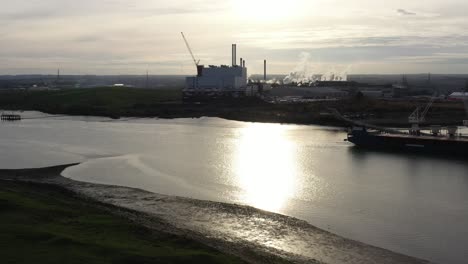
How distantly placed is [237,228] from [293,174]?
918cm

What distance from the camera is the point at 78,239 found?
1148 centimetres

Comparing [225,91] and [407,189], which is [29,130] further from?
[407,189]

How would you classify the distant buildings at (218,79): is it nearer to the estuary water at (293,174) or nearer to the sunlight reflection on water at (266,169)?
the estuary water at (293,174)

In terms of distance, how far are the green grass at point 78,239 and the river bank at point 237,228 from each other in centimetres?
94

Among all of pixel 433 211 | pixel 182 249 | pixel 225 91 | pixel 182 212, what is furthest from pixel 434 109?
pixel 182 249

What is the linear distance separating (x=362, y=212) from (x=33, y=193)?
35.4 ft

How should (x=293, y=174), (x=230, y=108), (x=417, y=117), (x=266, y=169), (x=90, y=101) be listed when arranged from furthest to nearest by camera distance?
(x=90, y=101), (x=230, y=108), (x=417, y=117), (x=266, y=169), (x=293, y=174)

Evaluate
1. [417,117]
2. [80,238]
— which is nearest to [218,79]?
[417,117]

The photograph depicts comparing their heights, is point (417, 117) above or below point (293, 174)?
above

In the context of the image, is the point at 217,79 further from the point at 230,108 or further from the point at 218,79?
the point at 230,108

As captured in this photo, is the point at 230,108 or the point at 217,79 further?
the point at 217,79

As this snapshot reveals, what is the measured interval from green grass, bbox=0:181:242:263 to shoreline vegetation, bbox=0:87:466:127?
37656 mm

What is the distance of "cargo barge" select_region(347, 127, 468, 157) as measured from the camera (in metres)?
31.6

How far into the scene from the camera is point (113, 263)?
1001 centimetres
